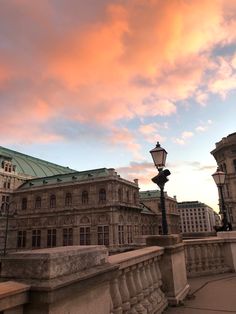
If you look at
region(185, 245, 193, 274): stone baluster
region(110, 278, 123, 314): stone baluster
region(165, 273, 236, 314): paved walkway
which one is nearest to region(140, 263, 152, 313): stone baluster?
region(165, 273, 236, 314): paved walkway

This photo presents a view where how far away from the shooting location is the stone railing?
9.38 m

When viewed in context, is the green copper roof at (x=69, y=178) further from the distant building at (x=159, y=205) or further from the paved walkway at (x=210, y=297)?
the paved walkway at (x=210, y=297)

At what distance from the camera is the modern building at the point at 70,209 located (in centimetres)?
4353

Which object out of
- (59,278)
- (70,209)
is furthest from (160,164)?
(70,209)

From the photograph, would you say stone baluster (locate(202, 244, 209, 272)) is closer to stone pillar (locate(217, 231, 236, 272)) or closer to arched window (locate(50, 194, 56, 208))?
stone pillar (locate(217, 231, 236, 272))

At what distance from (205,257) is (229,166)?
44497 mm

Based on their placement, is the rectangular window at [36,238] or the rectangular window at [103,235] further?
the rectangular window at [36,238]

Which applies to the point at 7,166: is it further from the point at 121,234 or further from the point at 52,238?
the point at 121,234

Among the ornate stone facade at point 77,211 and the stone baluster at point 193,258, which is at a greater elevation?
the ornate stone facade at point 77,211

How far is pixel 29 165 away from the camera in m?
60.8

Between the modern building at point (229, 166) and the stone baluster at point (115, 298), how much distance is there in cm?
4771

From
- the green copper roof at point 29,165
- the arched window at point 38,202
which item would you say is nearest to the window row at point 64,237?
the arched window at point 38,202

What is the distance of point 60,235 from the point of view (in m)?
46.0

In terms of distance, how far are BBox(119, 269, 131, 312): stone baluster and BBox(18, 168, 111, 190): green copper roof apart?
41.1 meters
